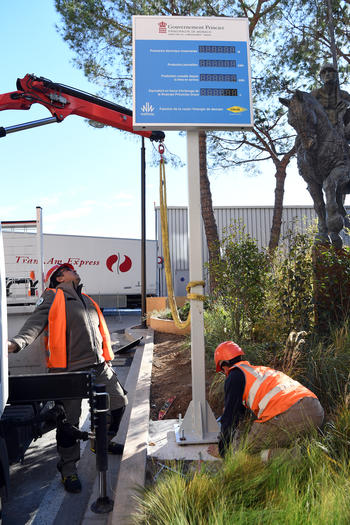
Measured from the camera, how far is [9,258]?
1138 cm

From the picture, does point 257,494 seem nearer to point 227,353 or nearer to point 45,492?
point 227,353

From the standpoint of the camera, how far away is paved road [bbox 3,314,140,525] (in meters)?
3.31

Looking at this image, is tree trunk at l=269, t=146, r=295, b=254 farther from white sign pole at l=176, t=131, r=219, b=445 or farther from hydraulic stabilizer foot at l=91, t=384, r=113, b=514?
hydraulic stabilizer foot at l=91, t=384, r=113, b=514

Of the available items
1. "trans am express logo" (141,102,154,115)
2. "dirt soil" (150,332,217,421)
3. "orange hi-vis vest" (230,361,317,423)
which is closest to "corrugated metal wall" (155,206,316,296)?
"dirt soil" (150,332,217,421)

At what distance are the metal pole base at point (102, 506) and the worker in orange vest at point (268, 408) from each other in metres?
0.90

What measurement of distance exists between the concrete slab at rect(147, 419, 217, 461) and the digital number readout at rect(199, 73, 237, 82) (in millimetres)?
3336

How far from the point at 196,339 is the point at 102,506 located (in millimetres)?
1652

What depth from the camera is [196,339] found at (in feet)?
14.0

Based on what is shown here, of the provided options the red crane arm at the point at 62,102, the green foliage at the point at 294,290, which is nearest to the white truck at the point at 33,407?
the green foliage at the point at 294,290

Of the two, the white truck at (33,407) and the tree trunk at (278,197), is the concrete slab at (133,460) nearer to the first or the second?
the white truck at (33,407)

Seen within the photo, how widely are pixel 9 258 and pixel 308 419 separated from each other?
387 inches

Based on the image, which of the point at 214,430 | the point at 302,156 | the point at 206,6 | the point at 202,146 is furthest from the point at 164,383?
the point at 206,6

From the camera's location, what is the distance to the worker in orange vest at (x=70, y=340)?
143 inches

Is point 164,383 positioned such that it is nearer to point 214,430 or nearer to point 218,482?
point 214,430
